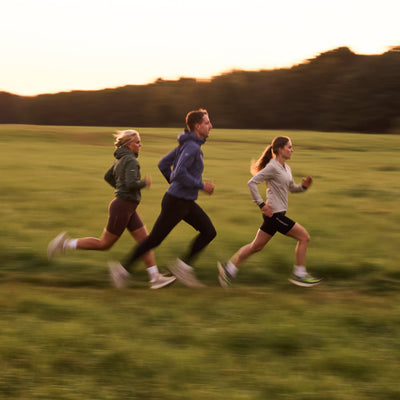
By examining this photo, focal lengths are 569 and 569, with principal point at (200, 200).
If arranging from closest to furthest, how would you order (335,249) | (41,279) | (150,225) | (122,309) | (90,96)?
(122,309) → (41,279) → (335,249) → (150,225) → (90,96)

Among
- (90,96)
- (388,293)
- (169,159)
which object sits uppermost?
(90,96)

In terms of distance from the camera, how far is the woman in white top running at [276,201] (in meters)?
6.41

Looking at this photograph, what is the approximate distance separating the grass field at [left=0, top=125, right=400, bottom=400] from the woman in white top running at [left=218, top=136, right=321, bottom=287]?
0.22m

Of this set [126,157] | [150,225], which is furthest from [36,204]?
[126,157]

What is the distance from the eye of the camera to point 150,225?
10.4 metres

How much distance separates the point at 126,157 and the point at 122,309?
1.66 m

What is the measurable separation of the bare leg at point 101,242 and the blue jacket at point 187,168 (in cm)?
93

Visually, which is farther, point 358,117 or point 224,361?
point 358,117

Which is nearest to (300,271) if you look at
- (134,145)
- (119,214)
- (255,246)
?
(255,246)

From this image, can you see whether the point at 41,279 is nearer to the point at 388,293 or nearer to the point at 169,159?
the point at 169,159

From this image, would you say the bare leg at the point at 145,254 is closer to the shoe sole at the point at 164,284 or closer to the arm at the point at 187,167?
the shoe sole at the point at 164,284

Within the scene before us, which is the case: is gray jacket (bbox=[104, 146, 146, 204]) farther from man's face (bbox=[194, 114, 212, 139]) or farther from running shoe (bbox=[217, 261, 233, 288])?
running shoe (bbox=[217, 261, 233, 288])

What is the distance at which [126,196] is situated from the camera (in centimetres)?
629

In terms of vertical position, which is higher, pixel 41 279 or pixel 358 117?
pixel 358 117
